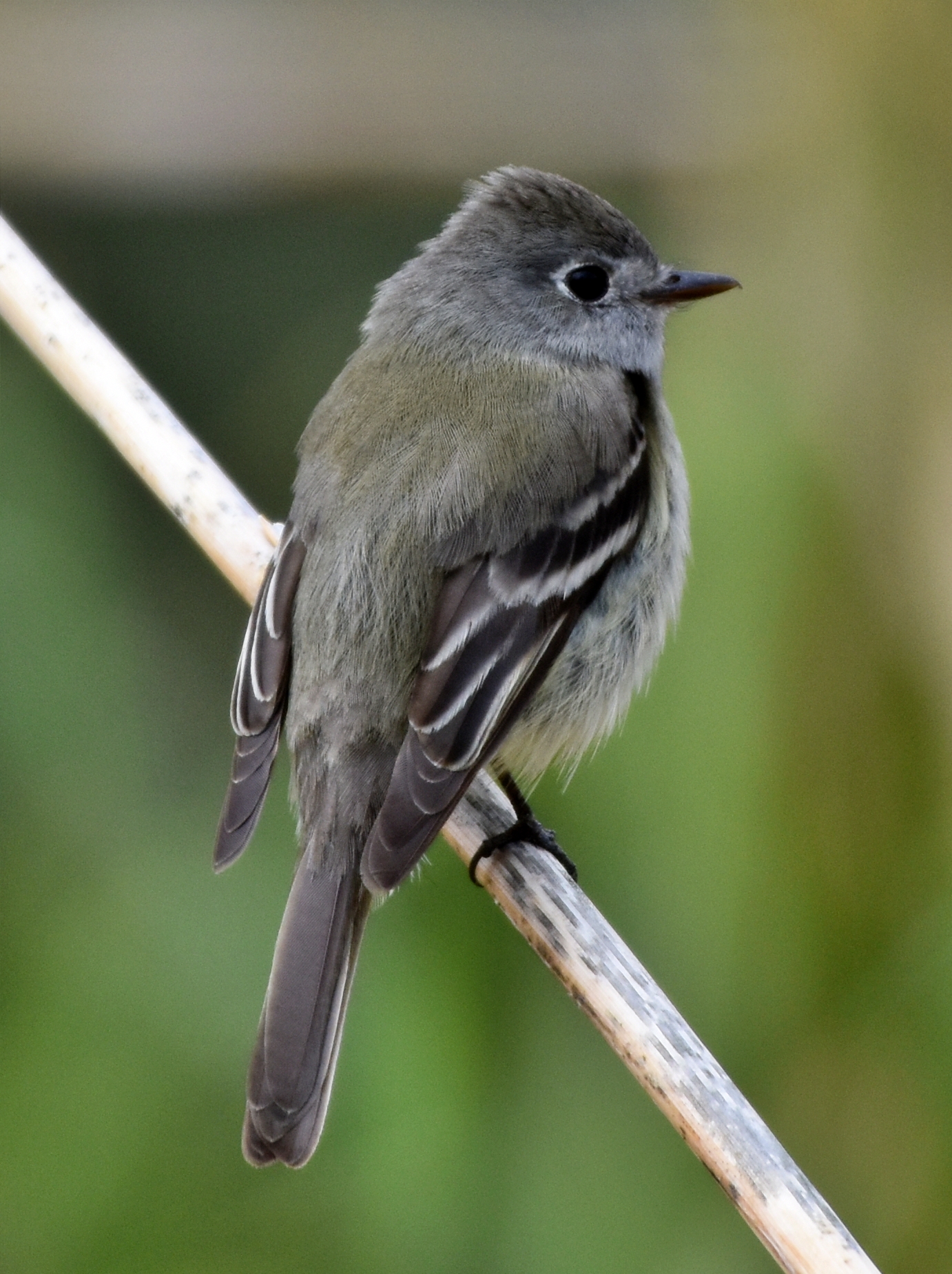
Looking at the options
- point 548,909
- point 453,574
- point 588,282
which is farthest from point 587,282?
point 548,909

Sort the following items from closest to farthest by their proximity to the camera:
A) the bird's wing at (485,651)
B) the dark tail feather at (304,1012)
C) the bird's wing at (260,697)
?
the dark tail feather at (304,1012), the bird's wing at (485,651), the bird's wing at (260,697)

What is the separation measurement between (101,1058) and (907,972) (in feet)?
4.82

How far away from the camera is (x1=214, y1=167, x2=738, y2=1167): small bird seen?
8.14 feet

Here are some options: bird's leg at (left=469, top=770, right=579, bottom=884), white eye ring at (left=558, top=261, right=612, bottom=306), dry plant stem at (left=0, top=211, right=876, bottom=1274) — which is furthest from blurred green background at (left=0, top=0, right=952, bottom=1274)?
dry plant stem at (left=0, top=211, right=876, bottom=1274)

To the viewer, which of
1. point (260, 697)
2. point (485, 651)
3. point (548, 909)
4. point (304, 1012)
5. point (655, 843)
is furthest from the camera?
point (655, 843)

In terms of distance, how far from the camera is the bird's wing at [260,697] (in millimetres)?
2580

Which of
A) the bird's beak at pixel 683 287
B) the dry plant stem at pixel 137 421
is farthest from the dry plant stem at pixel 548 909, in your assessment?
the bird's beak at pixel 683 287

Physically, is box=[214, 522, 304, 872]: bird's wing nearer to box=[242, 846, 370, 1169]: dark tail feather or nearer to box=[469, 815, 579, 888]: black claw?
box=[242, 846, 370, 1169]: dark tail feather

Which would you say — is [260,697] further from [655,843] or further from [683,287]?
[683,287]

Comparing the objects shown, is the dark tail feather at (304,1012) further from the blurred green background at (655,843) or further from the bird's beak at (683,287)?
the bird's beak at (683,287)

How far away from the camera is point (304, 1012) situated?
2387 mm

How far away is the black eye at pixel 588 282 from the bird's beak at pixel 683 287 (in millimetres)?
88

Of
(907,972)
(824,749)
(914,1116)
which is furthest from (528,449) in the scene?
(914,1116)

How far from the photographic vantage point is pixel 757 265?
3.52 meters
